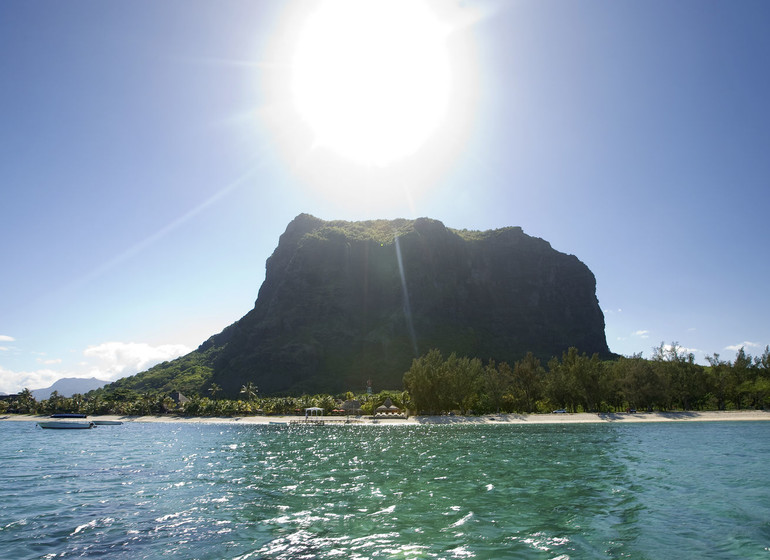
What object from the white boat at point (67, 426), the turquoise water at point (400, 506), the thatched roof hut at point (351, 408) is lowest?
the white boat at point (67, 426)

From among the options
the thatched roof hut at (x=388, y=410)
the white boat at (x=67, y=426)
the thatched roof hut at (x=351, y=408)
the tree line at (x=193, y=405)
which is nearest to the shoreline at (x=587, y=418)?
the thatched roof hut at (x=388, y=410)

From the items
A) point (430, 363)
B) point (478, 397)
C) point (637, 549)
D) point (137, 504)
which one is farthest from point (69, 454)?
point (478, 397)

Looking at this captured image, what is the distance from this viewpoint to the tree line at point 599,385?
90.9 meters

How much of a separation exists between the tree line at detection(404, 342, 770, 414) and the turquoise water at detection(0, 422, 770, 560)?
5484cm

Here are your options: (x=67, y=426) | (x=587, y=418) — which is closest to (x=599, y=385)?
(x=587, y=418)

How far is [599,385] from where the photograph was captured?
3639 inches

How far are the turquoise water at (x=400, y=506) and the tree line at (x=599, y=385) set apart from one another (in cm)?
5484

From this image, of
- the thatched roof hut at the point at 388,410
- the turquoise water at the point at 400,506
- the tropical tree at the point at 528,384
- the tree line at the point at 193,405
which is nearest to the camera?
the turquoise water at the point at 400,506

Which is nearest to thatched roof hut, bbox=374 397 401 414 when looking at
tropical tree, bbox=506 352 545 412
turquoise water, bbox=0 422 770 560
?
tropical tree, bbox=506 352 545 412

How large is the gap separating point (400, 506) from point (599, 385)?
88.0 meters

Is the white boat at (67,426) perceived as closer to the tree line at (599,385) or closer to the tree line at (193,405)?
the tree line at (193,405)

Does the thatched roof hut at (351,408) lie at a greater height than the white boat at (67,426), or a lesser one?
greater

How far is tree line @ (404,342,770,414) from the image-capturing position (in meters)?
90.9

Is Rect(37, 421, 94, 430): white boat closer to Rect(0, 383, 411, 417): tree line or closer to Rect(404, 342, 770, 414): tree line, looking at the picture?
Rect(0, 383, 411, 417): tree line
